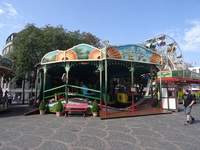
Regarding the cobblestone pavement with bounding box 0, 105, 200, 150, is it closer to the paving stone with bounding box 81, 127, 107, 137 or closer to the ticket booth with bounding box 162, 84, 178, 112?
the paving stone with bounding box 81, 127, 107, 137

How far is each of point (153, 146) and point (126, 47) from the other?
6.92m

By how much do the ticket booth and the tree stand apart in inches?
499

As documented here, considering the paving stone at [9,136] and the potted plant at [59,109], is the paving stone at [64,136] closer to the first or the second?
the paving stone at [9,136]

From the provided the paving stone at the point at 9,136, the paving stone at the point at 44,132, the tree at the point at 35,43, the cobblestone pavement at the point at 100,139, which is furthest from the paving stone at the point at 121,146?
the tree at the point at 35,43

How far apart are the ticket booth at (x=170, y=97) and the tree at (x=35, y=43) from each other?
12677 mm

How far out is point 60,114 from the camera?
8992 millimetres

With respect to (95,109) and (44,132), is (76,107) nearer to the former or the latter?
(95,109)

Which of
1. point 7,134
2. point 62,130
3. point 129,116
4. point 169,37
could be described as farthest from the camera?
point 169,37

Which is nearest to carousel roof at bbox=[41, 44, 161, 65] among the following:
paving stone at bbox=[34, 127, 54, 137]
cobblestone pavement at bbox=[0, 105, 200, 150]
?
cobblestone pavement at bbox=[0, 105, 200, 150]

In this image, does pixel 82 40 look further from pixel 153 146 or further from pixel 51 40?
pixel 153 146

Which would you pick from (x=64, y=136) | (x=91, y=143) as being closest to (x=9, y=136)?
(x=64, y=136)

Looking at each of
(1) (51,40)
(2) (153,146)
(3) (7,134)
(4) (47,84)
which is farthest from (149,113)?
(1) (51,40)

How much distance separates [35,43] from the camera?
17781 millimetres

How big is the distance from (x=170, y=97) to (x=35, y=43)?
1556 centimetres
